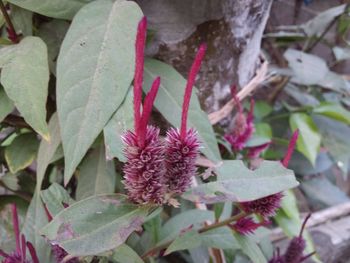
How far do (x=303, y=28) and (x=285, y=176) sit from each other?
787 mm

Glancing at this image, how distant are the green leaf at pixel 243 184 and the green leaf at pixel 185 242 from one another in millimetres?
100

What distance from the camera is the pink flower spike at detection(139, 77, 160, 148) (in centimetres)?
28

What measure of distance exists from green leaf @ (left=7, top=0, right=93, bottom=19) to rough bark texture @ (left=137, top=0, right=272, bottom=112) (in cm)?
10

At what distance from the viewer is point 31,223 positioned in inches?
21.5

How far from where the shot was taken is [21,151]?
0.63m

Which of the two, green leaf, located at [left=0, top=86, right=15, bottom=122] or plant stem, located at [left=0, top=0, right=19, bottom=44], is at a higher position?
plant stem, located at [left=0, top=0, right=19, bottom=44]

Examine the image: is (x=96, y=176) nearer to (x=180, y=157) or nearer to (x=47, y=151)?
(x=47, y=151)

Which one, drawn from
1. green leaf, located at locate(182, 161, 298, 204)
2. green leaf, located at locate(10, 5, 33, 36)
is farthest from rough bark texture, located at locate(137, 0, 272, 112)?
green leaf, located at locate(182, 161, 298, 204)

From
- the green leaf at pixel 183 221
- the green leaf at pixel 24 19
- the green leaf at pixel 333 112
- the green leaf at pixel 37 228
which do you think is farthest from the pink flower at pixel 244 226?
the green leaf at pixel 333 112

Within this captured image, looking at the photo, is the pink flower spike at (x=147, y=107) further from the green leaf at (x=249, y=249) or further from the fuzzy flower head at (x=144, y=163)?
the green leaf at (x=249, y=249)

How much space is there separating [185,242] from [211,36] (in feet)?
1.03

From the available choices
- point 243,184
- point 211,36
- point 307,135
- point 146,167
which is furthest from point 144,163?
point 307,135

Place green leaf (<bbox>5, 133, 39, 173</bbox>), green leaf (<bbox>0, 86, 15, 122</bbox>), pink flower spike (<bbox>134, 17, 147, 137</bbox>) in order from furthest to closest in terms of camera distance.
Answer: green leaf (<bbox>5, 133, 39, 173</bbox>) → green leaf (<bbox>0, 86, 15, 122</bbox>) → pink flower spike (<bbox>134, 17, 147, 137</bbox>)

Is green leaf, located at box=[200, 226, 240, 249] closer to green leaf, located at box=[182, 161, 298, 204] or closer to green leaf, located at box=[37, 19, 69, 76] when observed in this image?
green leaf, located at box=[182, 161, 298, 204]
